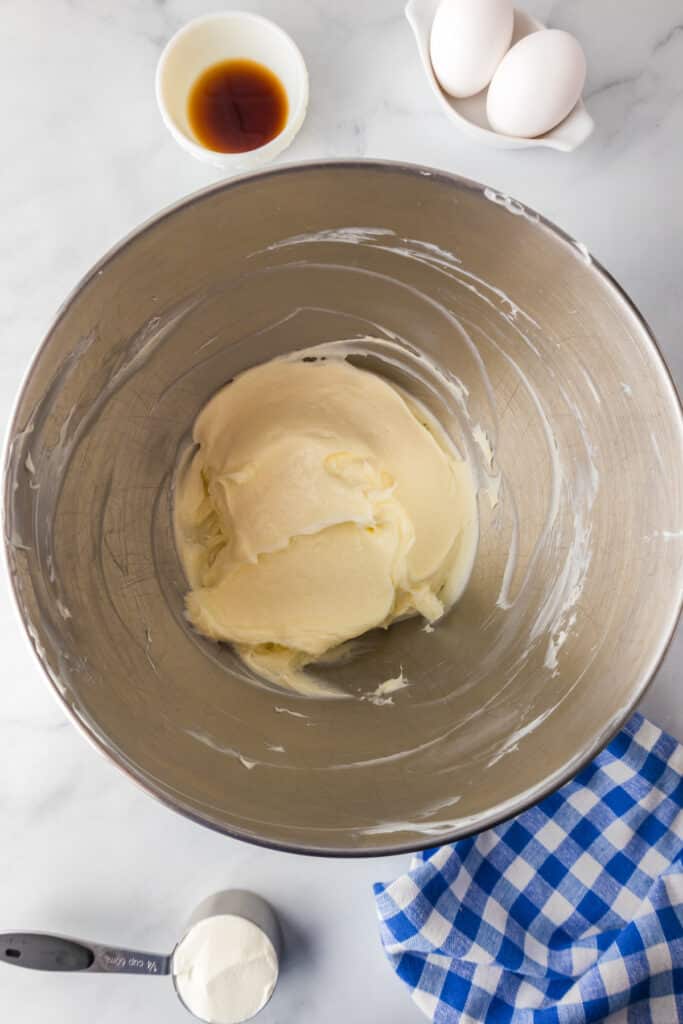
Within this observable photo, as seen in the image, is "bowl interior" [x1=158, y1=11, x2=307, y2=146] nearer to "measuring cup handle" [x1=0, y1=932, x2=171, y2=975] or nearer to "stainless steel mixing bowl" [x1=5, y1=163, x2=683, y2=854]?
"stainless steel mixing bowl" [x1=5, y1=163, x2=683, y2=854]

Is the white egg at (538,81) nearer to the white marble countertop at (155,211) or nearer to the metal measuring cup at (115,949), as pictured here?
the white marble countertop at (155,211)

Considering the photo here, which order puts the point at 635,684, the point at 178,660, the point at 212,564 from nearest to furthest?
the point at 635,684 < the point at 178,660 < the point at 212,564

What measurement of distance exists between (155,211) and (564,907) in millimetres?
1067

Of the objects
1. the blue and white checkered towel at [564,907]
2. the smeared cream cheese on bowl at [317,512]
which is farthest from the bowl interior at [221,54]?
the blue and white checkered towel at [564,907]

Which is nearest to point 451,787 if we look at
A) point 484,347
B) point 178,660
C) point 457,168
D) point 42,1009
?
point 178,660

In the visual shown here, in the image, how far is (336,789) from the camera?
0.93 metres

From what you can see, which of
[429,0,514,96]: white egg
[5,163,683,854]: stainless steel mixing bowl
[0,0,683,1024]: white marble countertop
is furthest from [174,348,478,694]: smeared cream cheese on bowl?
[429,0,514,96]: white egg

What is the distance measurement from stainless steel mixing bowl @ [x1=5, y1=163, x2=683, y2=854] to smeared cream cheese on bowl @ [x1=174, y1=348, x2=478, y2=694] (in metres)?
0.03

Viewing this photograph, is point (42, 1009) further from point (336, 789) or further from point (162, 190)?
point (162, 190)

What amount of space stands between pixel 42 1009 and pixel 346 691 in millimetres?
613

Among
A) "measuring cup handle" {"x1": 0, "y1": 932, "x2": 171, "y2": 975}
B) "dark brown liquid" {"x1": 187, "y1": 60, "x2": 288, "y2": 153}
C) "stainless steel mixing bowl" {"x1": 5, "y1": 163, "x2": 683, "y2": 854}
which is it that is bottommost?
"measuring cup handle" {"x1": 0, "y1": 932, "x2": 171, "y2": 975}

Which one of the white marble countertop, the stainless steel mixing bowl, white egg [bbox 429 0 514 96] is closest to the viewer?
the stainless steel mixing bowl

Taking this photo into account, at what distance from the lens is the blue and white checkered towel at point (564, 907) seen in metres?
1.06

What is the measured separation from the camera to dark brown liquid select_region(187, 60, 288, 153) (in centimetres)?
109
